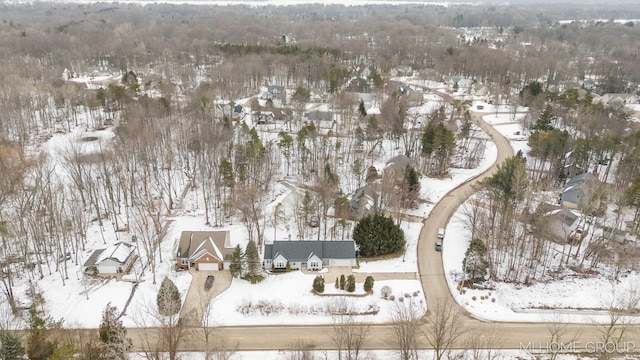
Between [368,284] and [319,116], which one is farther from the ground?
[319,116]

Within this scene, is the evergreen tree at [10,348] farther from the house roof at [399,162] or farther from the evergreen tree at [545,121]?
the evergreen tree at [545,121]

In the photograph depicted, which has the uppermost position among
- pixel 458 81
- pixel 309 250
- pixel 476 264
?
pixel 458 81

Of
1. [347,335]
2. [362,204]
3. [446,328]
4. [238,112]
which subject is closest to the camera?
[347,335]

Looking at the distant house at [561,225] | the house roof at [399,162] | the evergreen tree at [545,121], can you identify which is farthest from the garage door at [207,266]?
the evergreen tree at [545,121]

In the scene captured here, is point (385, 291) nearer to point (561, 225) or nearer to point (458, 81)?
point (561, 225)

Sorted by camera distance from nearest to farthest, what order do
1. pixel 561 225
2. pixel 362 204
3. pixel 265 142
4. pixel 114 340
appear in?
pixel 114 340, pixel 561 225, pixel 362 204, pixel 265 142

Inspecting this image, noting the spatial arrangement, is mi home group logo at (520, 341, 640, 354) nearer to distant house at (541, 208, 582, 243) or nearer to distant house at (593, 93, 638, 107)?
distant house at (541, 208, 582, 243)

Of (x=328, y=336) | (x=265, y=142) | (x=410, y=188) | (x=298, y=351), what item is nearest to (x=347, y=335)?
(x=298, y=351)
